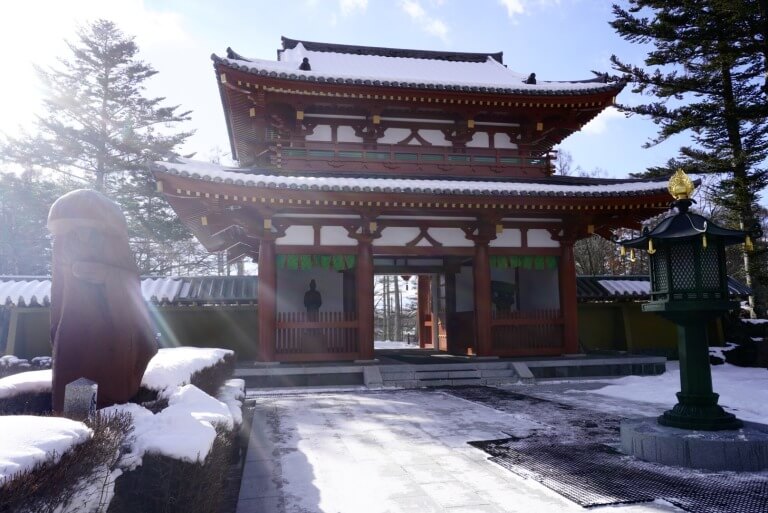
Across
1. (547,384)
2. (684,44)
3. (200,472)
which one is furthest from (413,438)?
(684,44)

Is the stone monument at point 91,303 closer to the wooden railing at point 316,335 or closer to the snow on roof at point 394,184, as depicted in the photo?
the snow on roof at point 394,184

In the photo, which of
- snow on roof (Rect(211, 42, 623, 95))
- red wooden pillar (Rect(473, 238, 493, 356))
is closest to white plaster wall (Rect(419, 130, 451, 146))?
snow on roof (Rect(211, 42, 623, 95))

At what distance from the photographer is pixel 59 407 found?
11.8 feet

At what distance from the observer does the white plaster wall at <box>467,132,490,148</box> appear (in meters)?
14.4

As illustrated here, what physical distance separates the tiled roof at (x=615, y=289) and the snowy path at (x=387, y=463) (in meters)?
8.94

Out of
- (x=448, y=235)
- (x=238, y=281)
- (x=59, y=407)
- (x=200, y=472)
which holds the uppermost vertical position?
(x=448, y=235)

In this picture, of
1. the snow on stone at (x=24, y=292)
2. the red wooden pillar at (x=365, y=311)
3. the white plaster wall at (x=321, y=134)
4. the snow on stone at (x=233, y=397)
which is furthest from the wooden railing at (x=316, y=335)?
the snow on stone at (x=24, y=292)

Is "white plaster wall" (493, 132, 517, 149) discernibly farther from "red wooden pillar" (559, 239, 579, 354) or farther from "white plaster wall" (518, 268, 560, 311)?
"white plaster wall" (518, 268, 560, 311)

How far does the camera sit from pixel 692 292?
18.5 feet

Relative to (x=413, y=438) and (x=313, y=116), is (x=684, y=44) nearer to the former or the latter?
(x=313, y=116)

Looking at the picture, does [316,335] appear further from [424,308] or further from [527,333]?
[424,308]

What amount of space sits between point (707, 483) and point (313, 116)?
11.7 metres

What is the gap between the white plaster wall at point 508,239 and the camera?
509 inches

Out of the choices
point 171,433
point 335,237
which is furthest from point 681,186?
point 335,237
